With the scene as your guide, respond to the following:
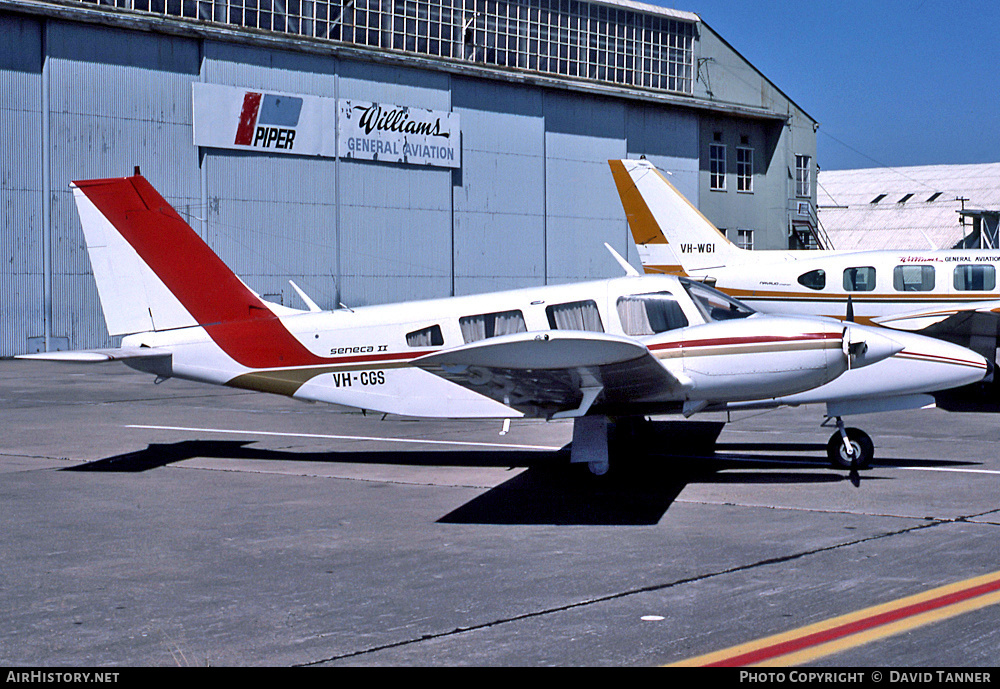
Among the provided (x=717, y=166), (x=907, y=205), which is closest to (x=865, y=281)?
(x=717, y=166)

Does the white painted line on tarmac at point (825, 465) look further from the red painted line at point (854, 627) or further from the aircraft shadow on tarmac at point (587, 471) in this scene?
the red painted line at point (854, 627)

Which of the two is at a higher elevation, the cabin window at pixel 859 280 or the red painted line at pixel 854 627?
the cabin window at pixel 859 280

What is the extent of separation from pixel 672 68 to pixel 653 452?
35193 mm

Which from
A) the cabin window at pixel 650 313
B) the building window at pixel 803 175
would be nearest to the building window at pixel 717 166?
the building window at pixel 803 175

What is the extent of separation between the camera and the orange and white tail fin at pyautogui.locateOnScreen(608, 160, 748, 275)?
2195 centimetres

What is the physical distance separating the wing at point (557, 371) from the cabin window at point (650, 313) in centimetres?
74

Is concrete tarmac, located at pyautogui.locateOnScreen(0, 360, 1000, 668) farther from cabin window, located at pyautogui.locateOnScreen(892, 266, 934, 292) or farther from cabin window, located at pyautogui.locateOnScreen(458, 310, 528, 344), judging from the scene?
cabin window, located at pyautogui.locateOnScreen(892, 266, 934, 292)

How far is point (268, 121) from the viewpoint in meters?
33.6

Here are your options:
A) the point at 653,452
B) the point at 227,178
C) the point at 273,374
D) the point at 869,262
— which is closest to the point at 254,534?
the point at 273,374

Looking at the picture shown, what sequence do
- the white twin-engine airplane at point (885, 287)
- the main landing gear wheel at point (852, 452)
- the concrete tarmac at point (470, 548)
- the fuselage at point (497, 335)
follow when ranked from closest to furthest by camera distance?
1. the concrete tarmac at point (470, 548)
2. the fuselage at point (497, 335)
3. the main landing gear wheel at point (852, 452)
4. the white twin-engine airplane at point (885, 287)

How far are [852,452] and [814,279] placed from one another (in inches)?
391

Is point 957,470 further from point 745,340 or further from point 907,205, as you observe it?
point 907,205

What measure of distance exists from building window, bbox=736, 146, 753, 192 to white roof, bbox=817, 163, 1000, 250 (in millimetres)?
14543

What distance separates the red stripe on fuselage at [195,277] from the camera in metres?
11.8
